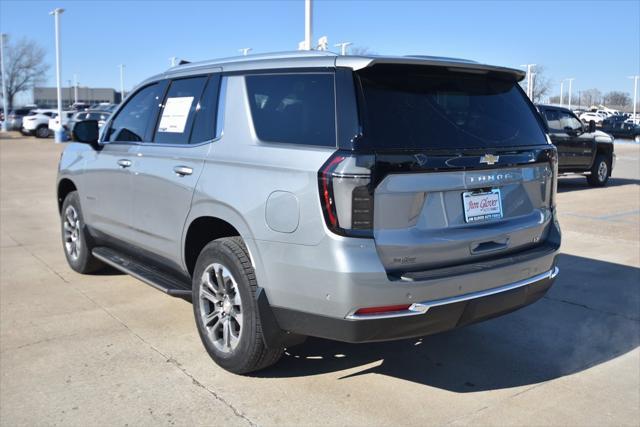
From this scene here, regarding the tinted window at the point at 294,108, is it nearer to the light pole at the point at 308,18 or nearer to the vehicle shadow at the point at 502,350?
the vehicle shadow at the point at 502,350

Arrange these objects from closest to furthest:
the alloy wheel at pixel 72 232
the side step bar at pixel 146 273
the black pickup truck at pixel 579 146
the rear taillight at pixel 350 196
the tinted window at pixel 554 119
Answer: the rear taillight at pixel 350 196, the side step bar at pixel 146 273, the alloy wheel at pixel 72 232, the black pickup truck at pixel 579 146, the tinted window at pixel 554 119

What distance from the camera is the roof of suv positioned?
3342 mm

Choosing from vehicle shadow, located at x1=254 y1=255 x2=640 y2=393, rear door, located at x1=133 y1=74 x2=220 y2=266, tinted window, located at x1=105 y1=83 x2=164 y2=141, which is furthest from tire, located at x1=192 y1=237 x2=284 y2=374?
tinted window, located at x1=105 y1=83 x2=164 y2=141

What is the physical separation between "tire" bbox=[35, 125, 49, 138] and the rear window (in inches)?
1423

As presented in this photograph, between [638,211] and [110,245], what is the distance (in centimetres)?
910

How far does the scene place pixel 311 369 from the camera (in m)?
4.08

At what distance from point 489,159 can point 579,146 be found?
A: 12230 millimetres

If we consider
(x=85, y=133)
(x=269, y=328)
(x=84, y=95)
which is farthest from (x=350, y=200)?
(x=84, y=95)

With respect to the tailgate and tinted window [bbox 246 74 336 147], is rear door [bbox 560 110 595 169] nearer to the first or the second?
the tailgate

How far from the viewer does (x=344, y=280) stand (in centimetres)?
310

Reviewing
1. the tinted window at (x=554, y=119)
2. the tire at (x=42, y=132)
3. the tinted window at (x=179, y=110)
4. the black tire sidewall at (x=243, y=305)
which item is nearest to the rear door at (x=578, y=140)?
the tinted window at (x=554, y=119)

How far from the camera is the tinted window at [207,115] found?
415cm

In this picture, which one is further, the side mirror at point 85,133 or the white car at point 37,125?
the white car at point 37,125

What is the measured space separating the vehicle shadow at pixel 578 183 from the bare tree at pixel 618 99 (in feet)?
441
